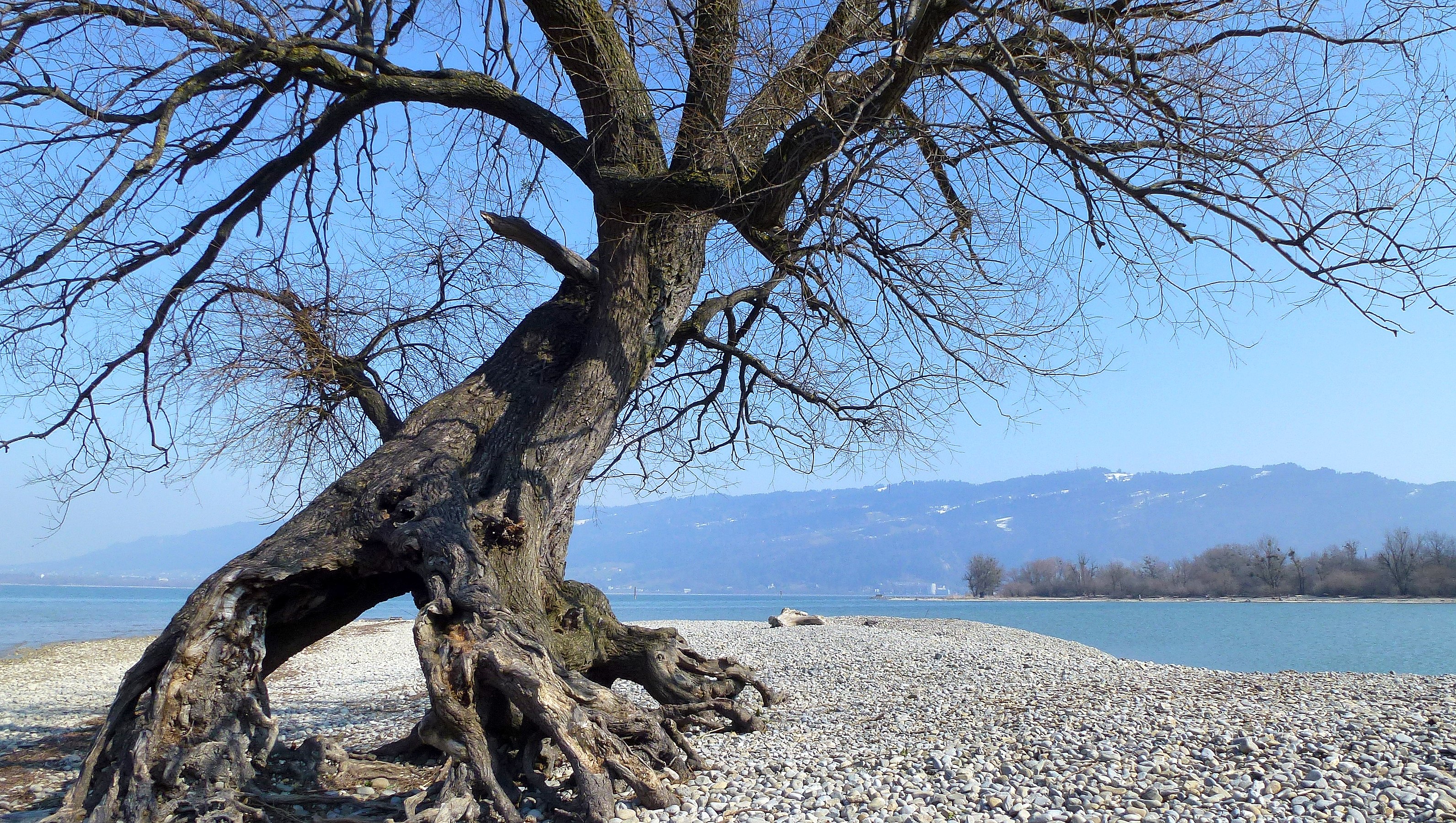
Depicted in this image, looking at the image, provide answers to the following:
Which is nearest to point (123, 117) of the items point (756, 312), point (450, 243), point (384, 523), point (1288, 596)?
point (450, 243)

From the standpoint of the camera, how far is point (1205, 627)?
101 feet

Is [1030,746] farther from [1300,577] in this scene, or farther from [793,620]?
[1300,577]

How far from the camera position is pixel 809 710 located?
21.6 feet

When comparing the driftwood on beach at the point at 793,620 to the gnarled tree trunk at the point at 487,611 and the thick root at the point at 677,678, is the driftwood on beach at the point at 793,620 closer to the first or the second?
the thick root at the point at 677,678

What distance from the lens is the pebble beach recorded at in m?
3.46

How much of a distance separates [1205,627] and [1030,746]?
1258 inches

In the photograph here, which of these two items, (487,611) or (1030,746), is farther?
(1030,746)

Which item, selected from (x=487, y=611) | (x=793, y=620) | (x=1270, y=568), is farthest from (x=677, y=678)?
(x=1270, y=568)

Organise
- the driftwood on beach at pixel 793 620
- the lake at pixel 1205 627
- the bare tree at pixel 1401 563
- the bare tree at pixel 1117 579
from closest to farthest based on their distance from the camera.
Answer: the lake at pixel 1205 627 → the driftwood on beach at pixel 793 620 → the bare tree at pixel 1401 563 → the bare tree at pixel 1117 579

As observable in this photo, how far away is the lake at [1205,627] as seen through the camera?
1716cm

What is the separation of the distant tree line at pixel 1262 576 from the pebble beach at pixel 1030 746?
6287 cm

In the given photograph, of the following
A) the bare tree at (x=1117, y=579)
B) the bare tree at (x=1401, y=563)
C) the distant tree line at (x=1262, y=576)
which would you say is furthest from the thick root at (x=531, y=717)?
the bare tree at (x=1117, y=579)

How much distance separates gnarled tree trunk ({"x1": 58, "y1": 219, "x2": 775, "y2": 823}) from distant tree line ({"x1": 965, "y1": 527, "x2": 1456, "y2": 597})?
222 feet

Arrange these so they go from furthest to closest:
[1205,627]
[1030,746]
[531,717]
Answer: [1205,627] → [1030,746] → [531,717]
